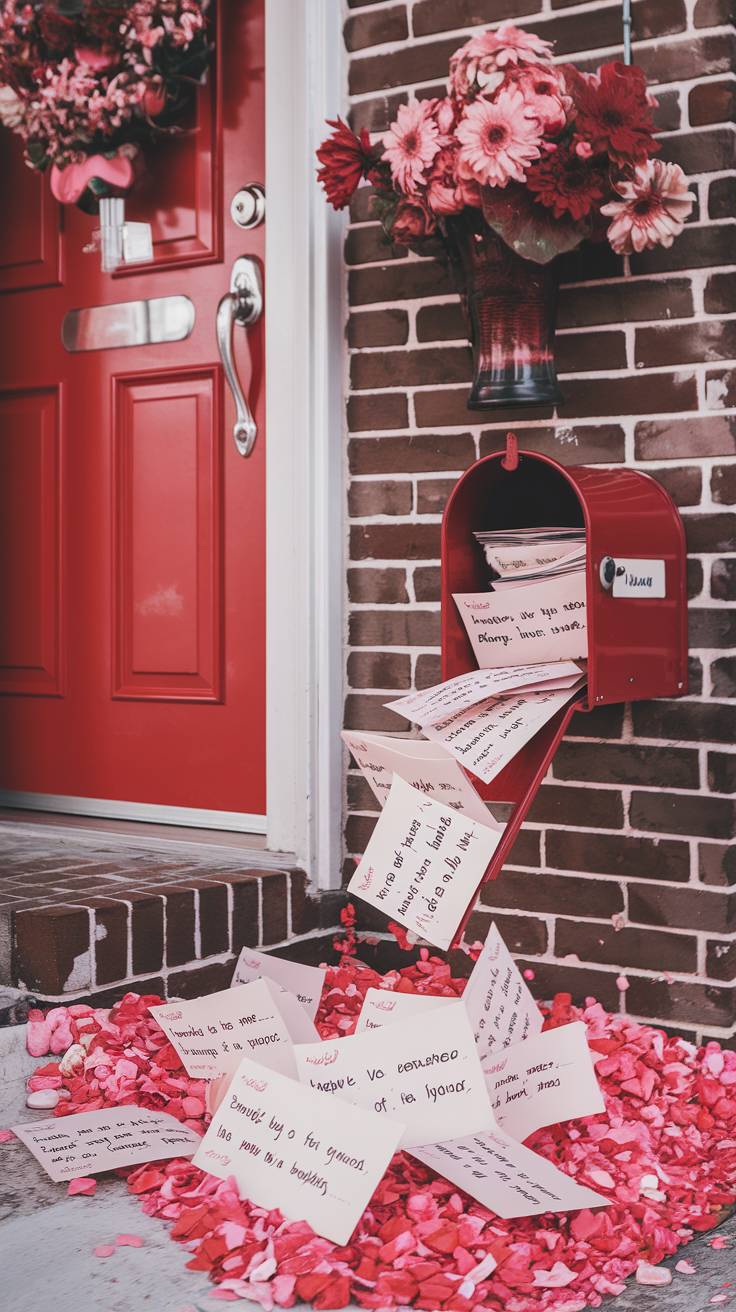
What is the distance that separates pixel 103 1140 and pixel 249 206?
5.91ft

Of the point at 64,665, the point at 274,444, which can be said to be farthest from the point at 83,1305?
the point at 64,665

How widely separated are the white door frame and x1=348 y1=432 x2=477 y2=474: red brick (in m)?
0.04

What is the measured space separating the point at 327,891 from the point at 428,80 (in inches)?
60.9

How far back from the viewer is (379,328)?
2.49m

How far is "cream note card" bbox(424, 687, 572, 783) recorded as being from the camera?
5.63 ft

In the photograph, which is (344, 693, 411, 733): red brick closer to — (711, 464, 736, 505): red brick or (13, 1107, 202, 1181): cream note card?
(711, 464, 736, 505): red brick

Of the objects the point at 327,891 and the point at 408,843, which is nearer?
the point at 408,843

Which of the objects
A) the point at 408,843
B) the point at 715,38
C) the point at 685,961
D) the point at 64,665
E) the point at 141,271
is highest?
the point at 715,38

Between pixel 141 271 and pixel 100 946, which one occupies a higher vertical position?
pixel 141 271

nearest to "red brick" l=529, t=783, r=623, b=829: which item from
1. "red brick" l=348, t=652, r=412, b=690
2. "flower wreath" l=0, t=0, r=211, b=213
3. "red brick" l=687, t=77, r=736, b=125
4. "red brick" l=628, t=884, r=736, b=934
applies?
"red brick" l=628, t=884, r=736, b=934

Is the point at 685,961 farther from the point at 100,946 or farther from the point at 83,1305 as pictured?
the point at 83,1305

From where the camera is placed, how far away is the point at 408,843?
173 cm

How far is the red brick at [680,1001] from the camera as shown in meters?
2.19

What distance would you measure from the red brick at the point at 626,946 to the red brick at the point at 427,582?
64 cm
